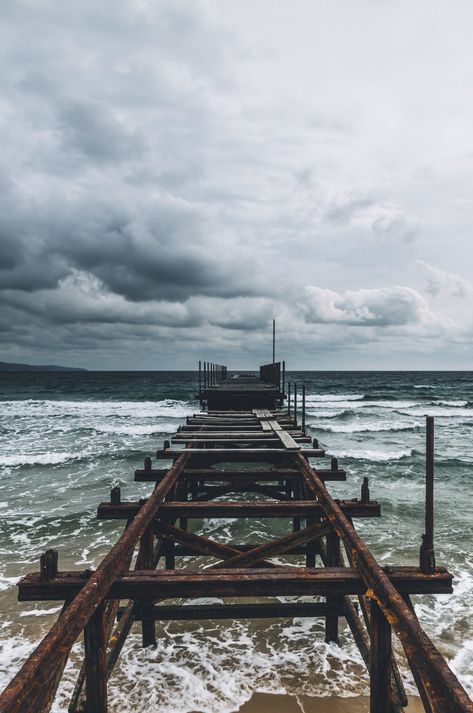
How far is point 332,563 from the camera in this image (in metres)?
5.38

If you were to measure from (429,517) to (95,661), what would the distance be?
320 cm

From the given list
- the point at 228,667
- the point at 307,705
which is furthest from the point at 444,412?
the point at 307,705

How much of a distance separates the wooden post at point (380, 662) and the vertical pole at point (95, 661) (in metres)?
1.88

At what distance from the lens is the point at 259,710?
456 cm

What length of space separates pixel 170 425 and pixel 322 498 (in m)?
25.8

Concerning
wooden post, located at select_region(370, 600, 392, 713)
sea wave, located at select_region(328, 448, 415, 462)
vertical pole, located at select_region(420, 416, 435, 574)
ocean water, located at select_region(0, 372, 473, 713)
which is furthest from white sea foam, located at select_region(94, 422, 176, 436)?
wooden post, located at select_region(370, 600, 392, 713)

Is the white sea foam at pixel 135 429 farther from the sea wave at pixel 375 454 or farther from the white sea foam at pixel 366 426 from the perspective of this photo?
the sea wave at pixel 375 454

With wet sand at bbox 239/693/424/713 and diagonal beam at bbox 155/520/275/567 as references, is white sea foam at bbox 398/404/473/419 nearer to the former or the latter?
wet sand at bbox 239/693/424/713

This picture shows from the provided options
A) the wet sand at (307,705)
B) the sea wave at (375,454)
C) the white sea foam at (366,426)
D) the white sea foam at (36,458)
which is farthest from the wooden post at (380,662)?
the white sea foam at (366,426)

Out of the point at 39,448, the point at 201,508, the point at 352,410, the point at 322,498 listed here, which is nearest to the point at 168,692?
the point at 201,508

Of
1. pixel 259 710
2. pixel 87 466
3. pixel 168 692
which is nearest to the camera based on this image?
pixel 259 710

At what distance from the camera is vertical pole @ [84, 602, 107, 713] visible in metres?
2.95

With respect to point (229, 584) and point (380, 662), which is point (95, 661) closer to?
point (229, 584)

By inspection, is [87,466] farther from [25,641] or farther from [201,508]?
[201,508]
